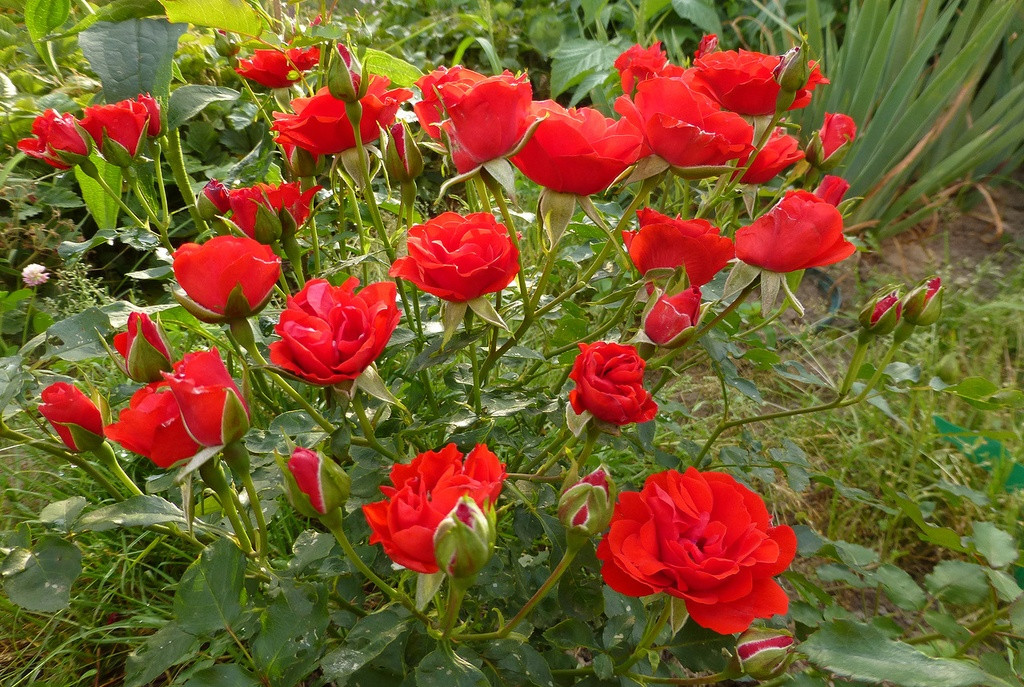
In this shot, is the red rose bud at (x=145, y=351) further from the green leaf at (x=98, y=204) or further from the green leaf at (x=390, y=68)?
the green leaf at (x=98, y=204)

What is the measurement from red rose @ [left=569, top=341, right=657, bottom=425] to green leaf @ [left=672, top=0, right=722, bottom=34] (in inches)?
98.4

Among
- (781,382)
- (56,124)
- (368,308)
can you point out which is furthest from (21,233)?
(781,382)

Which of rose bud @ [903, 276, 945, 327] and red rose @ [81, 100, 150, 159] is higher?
red rose @ [81, 100, 150, 159]

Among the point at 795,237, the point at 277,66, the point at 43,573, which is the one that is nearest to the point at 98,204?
the point at 277,66

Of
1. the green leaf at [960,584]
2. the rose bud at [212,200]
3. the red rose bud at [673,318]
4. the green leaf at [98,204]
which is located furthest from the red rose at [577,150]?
the green leaf at [98,204]

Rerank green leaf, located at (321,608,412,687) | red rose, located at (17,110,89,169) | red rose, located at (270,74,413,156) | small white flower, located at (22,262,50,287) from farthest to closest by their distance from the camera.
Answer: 1. small white flower, located at (22,262,50,287)
2. red rose, located at (17,110,89,169)
3. red rose, located at (270,74,413,156)
4. green leaf, located at (321,608,412,687)

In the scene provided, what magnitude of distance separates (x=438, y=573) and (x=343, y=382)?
155 mm

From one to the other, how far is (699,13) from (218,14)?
2.36 meters

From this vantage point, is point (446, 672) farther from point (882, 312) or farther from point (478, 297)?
point (882, 312)

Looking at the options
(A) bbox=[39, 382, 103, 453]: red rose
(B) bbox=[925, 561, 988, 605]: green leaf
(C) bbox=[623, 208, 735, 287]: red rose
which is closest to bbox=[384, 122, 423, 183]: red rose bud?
(C) bbox=[623, 208, 735, 287]: red rose

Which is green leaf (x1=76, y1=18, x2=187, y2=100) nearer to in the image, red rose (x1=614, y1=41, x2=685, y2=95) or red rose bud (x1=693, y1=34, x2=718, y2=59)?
red rose (x1=614, y1=41, x2=685, y2=95)

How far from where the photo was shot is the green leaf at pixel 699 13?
2617 millimetres

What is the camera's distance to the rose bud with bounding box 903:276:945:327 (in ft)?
2.17

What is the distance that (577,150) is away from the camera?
0.55 metres
